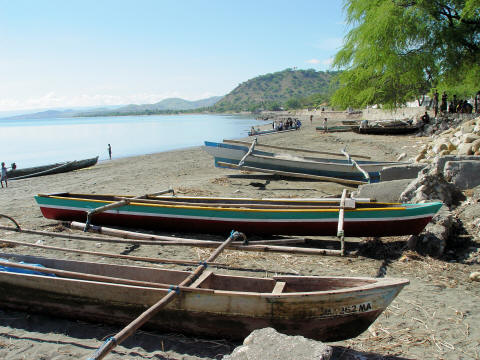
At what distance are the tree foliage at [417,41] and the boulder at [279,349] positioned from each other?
17.3 meters

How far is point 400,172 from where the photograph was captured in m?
10.1

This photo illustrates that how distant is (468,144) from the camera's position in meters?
11.4

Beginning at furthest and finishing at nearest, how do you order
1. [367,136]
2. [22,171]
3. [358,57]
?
[367,136]
[22,171]
[358,57]

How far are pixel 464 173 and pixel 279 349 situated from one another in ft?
25.1

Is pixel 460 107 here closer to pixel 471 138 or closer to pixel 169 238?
pixel 471 138

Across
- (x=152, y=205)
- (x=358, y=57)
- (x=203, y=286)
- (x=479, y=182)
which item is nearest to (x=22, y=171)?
(x=152, y=205)

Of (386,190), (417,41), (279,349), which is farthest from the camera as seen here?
(417,41)

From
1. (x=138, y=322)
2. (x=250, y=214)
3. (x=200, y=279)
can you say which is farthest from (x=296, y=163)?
(x=138, y=322)

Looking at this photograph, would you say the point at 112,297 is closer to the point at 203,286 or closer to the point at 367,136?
the point at 203,286

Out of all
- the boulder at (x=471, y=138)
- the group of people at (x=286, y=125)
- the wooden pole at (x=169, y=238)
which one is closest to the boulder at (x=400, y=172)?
the boulder at (x=471, y=138)

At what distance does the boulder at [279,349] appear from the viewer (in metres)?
2.88

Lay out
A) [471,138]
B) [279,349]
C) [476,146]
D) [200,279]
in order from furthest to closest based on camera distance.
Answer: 1. [471,138]
2. [476,146]
3. [200,279]
4. [279,349]

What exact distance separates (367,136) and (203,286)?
1028 inches

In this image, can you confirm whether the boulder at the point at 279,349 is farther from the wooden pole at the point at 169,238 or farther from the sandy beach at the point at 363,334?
the wooden pole at the point at 169,238
